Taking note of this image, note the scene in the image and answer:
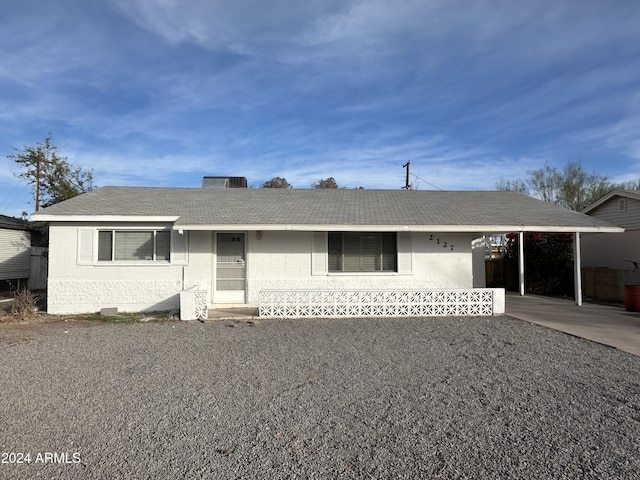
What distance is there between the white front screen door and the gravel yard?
3.83m

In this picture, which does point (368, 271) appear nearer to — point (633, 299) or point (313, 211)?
point (313, 211)

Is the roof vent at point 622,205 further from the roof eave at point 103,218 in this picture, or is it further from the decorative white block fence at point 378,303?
the roof eave at point 103,218

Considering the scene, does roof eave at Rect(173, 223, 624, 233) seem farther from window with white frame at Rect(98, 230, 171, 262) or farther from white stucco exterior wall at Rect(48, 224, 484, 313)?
window with white frame at Rect(98, 230, 171, 262)

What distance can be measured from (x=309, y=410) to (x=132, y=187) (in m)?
12.5

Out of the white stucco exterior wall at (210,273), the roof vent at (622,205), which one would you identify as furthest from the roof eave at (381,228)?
the roof vent at (622,205)

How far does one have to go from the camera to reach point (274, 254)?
11.7 m

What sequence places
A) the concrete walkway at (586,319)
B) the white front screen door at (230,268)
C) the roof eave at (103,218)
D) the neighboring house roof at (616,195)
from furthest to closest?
the neighboring house roof at (616,195) < the white front screen door at (230,268) < the roof eave at (103,218) < the concrete walkway at (586,319)

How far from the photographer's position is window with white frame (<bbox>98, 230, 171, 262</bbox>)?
11180 millimetres

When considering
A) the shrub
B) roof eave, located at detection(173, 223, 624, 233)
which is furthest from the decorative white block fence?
the shrub

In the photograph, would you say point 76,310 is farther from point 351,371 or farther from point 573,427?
point 573,427

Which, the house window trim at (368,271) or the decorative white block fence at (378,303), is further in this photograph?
the house window trim at (368,271)

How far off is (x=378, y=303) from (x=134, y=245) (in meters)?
6.77

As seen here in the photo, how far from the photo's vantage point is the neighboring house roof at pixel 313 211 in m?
10.8

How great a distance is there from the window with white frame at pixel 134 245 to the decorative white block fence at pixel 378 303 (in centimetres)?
329
